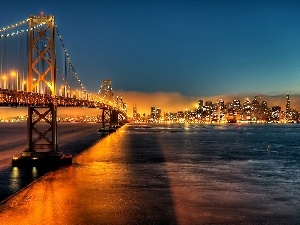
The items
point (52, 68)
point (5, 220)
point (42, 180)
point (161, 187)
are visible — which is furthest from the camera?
point (52, 68)

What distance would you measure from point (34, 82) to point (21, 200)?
18.5 meters

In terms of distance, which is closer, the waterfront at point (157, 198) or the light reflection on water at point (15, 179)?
the waterfront at point (157, 198)

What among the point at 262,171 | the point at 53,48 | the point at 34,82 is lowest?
the point at 262,171

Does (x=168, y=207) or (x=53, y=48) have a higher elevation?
(x=53, y=48)

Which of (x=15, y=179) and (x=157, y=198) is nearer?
(x=157, y=198)

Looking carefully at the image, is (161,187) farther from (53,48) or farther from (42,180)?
(53,48)

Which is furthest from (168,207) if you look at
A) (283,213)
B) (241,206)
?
(283,213)

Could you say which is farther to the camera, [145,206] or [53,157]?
[53,157]

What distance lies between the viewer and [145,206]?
68.2 feet

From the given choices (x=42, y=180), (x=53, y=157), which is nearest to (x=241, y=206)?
(x=42, y=180)

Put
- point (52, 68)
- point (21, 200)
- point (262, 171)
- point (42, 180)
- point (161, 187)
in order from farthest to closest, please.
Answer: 1. point (52, 68)
2. point (262, 171)
3. point (42, 180)
4. point (161, 187)
5. point (21, 200)

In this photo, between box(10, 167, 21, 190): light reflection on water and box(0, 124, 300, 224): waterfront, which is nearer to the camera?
box(0, 124, 300, 224): waterfront

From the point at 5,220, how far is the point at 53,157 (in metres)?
20.3

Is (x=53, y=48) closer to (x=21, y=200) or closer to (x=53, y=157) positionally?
(x=53, y=157)
